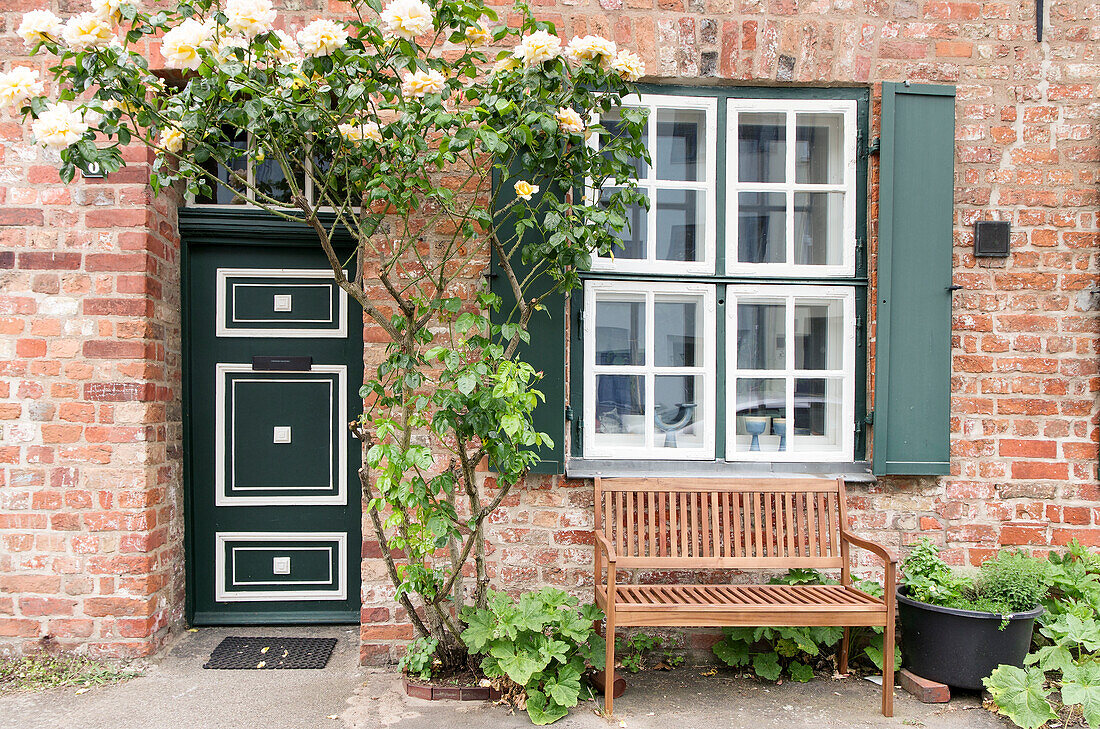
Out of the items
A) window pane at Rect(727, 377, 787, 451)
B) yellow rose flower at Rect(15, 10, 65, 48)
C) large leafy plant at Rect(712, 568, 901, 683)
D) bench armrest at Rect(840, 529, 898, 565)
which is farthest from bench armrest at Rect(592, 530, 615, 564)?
yellow rose flower at Rect(15, 10, 65, 48)

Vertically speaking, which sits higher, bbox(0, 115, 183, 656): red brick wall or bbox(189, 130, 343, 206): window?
bbox(189, 130, 343, 206): window

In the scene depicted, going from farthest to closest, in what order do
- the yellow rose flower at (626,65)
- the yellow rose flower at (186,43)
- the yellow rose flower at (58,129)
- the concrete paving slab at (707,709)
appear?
the concrete paving slab at (707,709) < the yellow rose flower at (626,65) < the yellow rose flower at (58,129) < the yellow rose flower at (186,43)

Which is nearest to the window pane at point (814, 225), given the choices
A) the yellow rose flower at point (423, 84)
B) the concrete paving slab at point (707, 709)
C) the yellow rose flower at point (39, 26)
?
the yellow rose flower at point (423, 84)

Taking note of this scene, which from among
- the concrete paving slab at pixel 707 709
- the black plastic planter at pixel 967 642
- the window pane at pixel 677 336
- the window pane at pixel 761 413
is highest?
the window pane at pixel 677 336

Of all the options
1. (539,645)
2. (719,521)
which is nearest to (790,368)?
(719,521)

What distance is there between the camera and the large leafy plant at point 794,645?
356cm

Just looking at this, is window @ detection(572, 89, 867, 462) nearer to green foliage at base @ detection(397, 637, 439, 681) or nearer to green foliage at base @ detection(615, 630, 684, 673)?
green foliage at base @ detection(615, 630, 684, 673)

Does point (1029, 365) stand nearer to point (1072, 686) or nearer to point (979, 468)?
point (979, 468)

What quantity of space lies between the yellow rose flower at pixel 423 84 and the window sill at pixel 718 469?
1.92 m

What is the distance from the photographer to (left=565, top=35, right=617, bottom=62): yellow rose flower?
2.97m

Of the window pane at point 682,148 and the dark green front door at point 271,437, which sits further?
the dark green front door at point 271,437

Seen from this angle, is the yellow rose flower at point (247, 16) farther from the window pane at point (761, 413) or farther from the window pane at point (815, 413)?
the window pane at point (815, 413)

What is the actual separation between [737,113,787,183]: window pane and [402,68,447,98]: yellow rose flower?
1809 millimetres

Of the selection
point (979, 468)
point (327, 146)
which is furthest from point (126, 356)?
point (979, 468)
